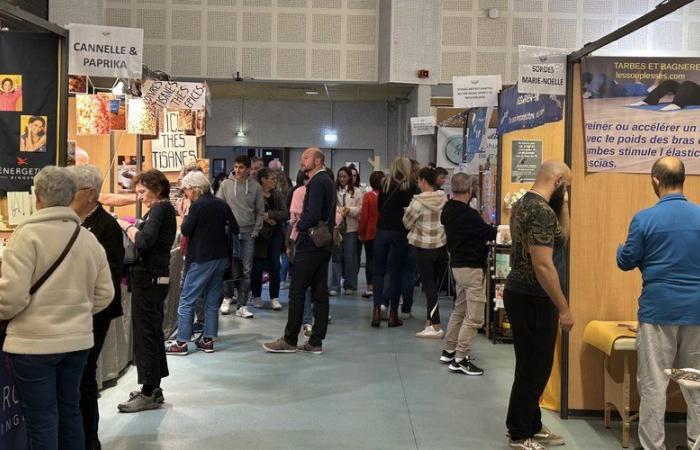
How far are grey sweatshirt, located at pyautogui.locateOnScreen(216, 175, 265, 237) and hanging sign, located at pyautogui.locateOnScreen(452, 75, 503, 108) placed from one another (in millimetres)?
2250

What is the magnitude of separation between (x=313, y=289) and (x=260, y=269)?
213 centimetres

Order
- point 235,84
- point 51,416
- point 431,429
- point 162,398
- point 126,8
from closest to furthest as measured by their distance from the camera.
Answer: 1. point 51,416
2. point 431,429
3. point 162,398
4. point 126,8
5. point 235,84

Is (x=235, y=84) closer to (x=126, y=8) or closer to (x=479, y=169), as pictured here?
(x=126, y=8)

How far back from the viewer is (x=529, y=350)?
396 cm

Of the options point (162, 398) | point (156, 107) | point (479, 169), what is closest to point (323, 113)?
point (479, 169)

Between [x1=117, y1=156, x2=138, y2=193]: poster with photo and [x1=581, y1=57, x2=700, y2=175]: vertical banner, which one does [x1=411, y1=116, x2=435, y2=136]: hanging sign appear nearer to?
[x1=117, y1=156, x2=138, y2=193]: poster with photo

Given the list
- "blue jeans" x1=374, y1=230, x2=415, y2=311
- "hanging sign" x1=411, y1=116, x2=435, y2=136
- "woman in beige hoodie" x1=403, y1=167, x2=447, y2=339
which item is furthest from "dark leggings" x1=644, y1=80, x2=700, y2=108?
"hanging sign" x1=411, y1=116, x2=435, y2=136

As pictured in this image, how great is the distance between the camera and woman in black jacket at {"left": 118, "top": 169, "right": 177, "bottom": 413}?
453cm

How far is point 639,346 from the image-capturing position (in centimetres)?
377

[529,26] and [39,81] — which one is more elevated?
[529,26]

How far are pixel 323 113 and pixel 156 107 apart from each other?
10.1m

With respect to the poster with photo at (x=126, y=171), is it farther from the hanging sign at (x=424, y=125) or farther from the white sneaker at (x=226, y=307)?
the hanging sign at (x=424, y=125)

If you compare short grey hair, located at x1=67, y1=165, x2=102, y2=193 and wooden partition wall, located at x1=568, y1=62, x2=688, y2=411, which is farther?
wooden partition wall, located at x1=568, y1=62, x2=688, y2=411

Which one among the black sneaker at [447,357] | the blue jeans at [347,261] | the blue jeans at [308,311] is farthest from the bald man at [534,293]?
the blue jeans at [347,261]
